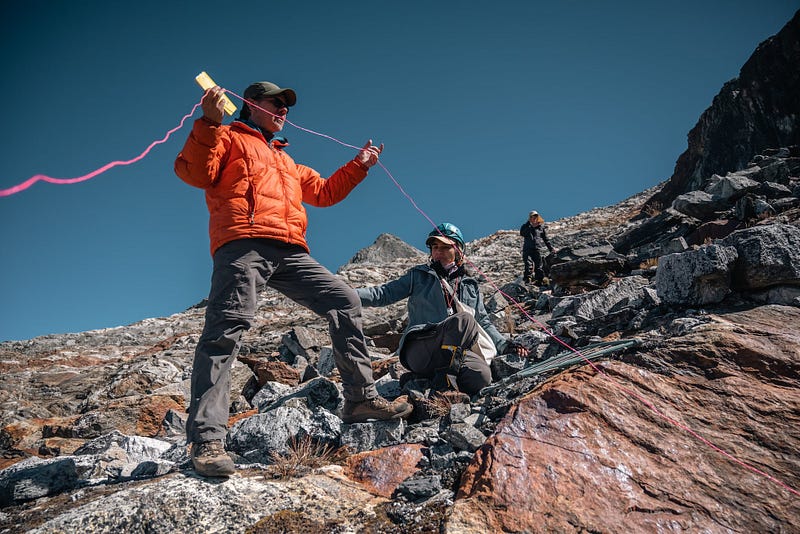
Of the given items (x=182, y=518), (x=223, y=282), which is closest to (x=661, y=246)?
(x=223, y=282)

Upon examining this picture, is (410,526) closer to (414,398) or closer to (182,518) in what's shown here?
(182,518)

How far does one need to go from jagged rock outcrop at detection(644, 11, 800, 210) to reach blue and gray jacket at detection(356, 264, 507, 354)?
14439 millimetres

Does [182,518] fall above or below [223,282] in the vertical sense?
below

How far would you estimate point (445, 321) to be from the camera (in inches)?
174

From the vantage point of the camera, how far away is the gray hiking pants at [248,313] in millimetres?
2756

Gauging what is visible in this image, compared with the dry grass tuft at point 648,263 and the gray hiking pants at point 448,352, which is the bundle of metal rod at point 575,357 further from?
the dry grass tuft at point 648,263

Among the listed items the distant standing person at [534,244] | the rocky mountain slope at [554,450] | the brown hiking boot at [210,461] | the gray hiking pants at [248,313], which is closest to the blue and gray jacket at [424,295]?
the rocky mountain slope at [554,450]

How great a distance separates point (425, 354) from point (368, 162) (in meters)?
2.01

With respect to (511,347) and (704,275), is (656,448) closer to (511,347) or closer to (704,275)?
(704,275)

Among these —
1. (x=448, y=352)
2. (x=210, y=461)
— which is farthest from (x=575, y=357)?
(x=210, y=461)

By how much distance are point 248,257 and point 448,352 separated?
2.26 m

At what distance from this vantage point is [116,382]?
840cm

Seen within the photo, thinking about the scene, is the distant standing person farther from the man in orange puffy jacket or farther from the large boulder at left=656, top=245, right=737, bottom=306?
the man in orange puffy jacket

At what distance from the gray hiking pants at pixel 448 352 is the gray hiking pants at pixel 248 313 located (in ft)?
3.49
